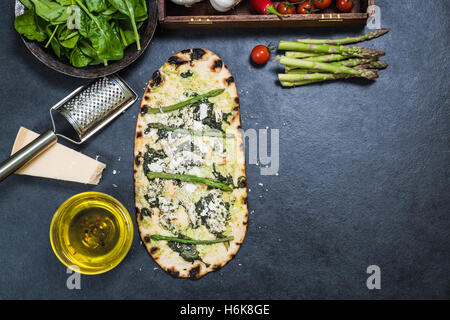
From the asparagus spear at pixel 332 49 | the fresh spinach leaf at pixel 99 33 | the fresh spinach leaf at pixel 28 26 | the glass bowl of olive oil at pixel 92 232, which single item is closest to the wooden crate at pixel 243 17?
the asparagus spear at pixel 332 49

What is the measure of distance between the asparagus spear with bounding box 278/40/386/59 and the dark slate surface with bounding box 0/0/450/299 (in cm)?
15

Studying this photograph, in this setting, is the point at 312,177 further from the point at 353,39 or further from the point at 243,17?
the point at 243,17

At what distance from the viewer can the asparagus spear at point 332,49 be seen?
8.51ft

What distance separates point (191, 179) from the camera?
8.38 feet

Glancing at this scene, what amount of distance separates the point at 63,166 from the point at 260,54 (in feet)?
4.85

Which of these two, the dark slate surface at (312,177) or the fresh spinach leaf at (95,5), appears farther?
the dark slate surface at (312,177)

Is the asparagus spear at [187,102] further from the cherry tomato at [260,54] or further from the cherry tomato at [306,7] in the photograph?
the cherry tomato at [306,7]

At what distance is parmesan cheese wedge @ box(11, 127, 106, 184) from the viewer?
8.52ft

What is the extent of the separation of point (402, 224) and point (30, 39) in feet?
8.66

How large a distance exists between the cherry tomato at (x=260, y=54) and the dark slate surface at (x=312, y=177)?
0.09m

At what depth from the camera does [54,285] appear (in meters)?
2.69

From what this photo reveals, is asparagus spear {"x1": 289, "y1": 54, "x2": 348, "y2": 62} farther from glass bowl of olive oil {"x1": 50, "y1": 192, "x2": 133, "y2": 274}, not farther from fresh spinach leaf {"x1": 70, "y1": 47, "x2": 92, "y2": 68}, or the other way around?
glass bowl of olive oil {"x1": 50, "y1": 192, "x2": 133, "y2": 274}

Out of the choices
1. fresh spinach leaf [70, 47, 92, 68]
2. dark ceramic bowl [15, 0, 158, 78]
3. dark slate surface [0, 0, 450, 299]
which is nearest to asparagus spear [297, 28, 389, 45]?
dark slate surface [0, 0, 450, 299]

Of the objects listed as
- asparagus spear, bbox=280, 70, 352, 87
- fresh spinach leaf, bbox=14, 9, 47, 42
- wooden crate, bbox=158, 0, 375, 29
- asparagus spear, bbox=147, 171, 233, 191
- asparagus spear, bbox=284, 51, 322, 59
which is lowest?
asparagus spear, bbox=147, 171, 233, 191
